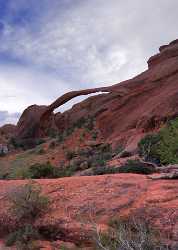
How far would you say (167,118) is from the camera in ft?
81.5

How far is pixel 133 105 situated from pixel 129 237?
25725mm

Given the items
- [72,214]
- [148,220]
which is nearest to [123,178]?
[72,214]

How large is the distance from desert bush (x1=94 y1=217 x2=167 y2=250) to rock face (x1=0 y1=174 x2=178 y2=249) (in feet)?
0.94

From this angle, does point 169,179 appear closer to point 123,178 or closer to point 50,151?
point 123,178

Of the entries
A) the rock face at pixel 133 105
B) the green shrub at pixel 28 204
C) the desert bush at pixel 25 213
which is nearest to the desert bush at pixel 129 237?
the desert bush at pixel 25 213

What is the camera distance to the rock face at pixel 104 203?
7299mm

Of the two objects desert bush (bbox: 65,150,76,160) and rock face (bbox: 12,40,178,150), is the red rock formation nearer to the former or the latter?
rock face (bbox: 12,40,178,150)

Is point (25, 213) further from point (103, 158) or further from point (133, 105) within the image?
point (133, 105)

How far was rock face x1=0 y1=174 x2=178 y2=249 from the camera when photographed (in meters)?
7.30

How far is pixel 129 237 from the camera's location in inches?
243

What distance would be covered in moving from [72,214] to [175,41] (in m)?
29.2

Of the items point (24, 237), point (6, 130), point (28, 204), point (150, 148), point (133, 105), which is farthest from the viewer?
point (6, 130)

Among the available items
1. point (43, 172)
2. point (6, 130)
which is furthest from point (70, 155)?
point (6, 130)

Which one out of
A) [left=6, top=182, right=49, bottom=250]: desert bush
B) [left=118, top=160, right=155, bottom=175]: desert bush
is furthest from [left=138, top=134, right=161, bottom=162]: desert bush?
[left=6, top=182, right=49, bottom=250]: desert bush
